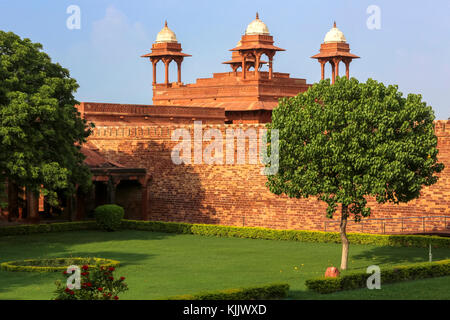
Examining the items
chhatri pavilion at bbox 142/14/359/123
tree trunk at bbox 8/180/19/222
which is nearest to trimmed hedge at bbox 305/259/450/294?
tree trunk at bbox 8/180/19/222

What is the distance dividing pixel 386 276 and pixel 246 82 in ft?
94.1

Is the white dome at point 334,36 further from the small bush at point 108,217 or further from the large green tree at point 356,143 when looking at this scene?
the large green tree at point 356,143

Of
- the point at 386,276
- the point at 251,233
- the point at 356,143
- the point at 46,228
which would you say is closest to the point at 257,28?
the point at 251,233

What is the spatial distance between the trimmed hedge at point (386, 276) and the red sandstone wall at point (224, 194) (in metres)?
7.30

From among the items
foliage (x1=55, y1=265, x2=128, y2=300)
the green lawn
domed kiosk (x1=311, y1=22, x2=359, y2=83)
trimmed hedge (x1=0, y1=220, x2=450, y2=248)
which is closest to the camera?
foliage (x1=55, y1=265, x2=128, y2=300)

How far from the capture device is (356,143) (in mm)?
18062

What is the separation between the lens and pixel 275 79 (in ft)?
148

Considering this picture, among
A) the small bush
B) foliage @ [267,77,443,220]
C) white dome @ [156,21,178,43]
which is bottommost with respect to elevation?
the small bush

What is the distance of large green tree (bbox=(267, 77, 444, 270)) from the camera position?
18.1 metres

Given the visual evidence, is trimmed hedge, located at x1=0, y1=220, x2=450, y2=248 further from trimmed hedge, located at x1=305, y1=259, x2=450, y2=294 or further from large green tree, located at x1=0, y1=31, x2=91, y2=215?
trimmed hedge, located at x1=305, y1=259, x2=450, y2=294

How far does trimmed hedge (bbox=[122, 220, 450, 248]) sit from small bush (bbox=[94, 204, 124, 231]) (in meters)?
0.99

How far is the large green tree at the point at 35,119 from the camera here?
23.9 m
